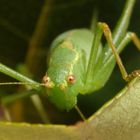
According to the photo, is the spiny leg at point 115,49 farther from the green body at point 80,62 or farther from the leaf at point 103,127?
the leaf at point 103,127

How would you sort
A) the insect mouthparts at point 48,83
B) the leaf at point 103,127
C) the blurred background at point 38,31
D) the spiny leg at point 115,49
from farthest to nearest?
the blurred background at point 38,31, the insect mouthparts at point 48,83, the spiny leg at point 115,49, the leaf at point 103,127

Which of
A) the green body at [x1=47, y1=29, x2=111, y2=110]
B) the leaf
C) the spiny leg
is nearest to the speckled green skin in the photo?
the green body at [x1=47, y1=29, x2=111, y2=110]

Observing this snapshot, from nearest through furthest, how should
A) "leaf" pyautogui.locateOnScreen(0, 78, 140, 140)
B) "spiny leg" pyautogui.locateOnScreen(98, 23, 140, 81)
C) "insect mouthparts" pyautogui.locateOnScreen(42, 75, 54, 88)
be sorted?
"leaf" pyautogui.locateOnScreen(0, 78, 140, 140) → "spiny leg" pyautogui.locateOnScreen(98, 23, 140, 81) → "insect mouthparts" pyautogui.locateOnScreen(42, 75, 54, 88)

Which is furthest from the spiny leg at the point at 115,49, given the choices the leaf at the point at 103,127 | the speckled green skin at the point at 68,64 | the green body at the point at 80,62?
the leaf at the point at 103,127

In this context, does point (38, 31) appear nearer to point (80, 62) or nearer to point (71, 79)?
point (80, 62)

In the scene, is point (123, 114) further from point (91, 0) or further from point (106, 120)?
point (91, 0)

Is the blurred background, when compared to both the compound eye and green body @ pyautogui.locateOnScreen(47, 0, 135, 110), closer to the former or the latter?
green body @ pyautogui.locateOnScreen(47, 0, 135, 110)
